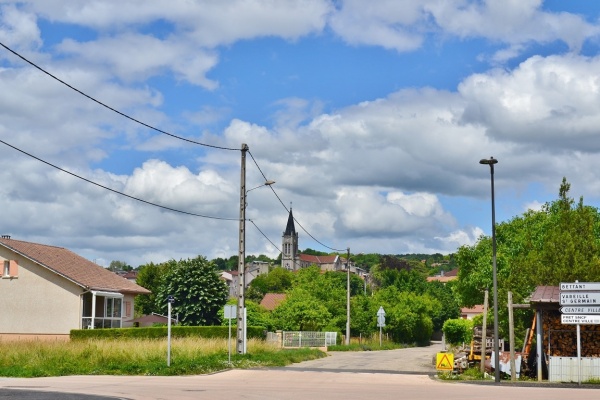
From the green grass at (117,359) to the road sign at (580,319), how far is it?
40.2ft

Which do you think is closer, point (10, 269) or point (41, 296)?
point (41, 296)

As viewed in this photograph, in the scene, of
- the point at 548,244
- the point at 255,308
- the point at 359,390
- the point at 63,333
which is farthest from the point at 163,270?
the point at 359,390

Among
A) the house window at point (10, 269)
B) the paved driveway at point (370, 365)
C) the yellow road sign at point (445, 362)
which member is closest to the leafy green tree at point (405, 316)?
the paved driveway at point (370, 365)

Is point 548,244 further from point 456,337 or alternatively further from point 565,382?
point 456,337

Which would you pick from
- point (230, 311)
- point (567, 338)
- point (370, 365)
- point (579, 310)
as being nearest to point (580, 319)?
point (579, 310)

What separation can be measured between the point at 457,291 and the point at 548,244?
2210 centimetres

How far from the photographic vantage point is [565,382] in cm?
2702

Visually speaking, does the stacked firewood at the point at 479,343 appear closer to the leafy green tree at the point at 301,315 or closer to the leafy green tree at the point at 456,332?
the leafy green tree at the point at 456,332

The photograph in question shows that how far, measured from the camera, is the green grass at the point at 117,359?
2847 cm

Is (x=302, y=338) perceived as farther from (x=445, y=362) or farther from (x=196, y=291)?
(x=445, y=362)

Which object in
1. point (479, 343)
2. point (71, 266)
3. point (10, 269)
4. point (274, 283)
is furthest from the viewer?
point (274, 283)

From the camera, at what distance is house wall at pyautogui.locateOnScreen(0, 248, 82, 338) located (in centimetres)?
5365

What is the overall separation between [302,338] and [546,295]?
2963cm

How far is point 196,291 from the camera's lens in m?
78.6
